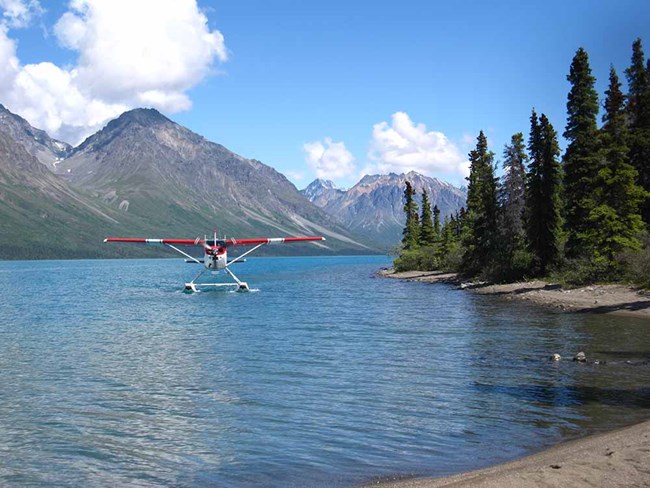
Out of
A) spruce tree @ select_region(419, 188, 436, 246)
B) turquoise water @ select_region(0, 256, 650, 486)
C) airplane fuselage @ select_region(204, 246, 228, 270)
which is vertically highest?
spruce tree @ select_region(419, 188, 436, 246)

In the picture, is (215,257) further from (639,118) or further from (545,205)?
(639,118)

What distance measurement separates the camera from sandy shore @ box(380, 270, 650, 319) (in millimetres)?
40062

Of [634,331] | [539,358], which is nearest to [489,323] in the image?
[634,331]

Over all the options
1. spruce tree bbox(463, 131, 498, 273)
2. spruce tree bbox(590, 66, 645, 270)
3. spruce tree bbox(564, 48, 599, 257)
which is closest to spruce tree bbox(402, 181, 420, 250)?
spruce tree bbox(463, 131, 498, 273)

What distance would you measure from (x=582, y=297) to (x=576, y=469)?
129ft

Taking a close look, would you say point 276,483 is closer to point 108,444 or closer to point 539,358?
point 108,444

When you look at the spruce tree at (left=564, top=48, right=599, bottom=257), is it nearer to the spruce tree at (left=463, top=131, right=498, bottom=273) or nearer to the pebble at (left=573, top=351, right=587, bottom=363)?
the spruce tree at (left=463, top=131, right=498, bottom=273)

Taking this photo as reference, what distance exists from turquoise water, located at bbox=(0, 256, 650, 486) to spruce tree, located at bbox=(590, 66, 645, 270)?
491 inches

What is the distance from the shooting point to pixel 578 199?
52469 mm

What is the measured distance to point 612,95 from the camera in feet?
204

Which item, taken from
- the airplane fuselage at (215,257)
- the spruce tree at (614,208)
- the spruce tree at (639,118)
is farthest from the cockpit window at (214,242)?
the spruce tree at (639,118)

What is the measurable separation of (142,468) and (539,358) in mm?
17376

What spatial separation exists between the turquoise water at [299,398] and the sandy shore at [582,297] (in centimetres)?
428

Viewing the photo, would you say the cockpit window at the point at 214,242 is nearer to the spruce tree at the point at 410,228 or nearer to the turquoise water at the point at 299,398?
the turquoise water at the point at 299,398
